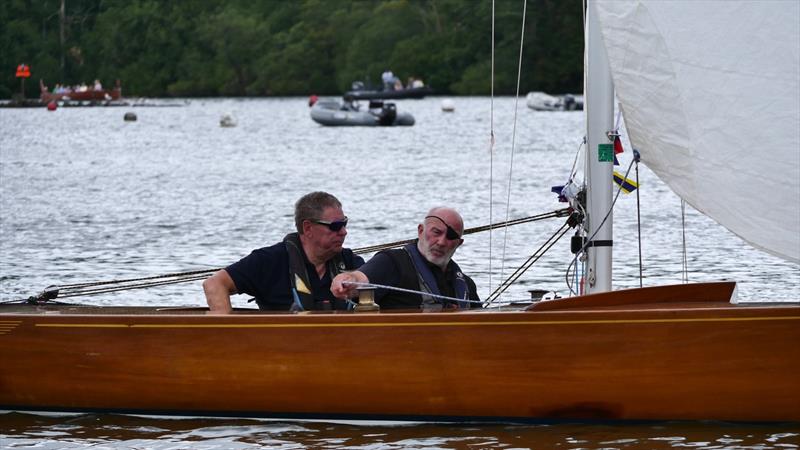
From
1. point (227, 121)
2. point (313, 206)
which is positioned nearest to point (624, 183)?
point (313, 206)

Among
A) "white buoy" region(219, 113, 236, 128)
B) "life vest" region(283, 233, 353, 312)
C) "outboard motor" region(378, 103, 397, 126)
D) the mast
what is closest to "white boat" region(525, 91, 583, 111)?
"white buoy" region(219, 113, 236, 128)

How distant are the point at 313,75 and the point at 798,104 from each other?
154332 mm

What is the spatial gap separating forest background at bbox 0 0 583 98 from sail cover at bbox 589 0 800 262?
132502 millimetres

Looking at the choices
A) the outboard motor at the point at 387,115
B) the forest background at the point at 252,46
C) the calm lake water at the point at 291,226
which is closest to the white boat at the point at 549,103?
the forest background at the point at 252,46

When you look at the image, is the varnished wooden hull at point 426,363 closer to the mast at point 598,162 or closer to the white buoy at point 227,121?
the mast at point 598,162

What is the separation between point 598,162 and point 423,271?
4.51 feet

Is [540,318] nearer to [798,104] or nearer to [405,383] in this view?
[405,383]

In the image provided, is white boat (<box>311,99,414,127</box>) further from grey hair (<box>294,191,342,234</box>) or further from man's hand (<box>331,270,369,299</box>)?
man's hand (<box>331,270,369,299</box>)

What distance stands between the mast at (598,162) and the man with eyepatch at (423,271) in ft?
3.02

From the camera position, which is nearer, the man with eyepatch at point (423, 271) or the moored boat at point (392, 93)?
the man with eyepatch at point (423, 271)

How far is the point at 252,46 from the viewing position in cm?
16050

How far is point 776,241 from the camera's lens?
8.34m

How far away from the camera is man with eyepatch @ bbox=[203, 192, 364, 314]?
894cm

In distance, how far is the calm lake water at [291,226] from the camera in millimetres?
9094
